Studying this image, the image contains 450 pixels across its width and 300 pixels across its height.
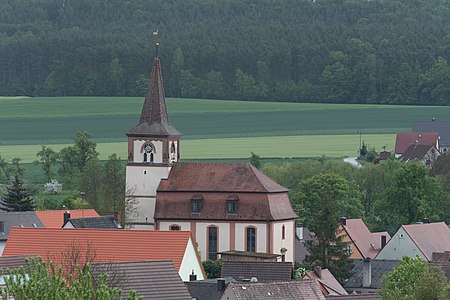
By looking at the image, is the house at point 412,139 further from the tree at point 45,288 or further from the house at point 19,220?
the tree at point 45,288

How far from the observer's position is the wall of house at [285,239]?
91.1m

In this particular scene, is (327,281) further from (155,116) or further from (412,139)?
(412,139)

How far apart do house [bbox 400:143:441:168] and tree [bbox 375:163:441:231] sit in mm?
42564

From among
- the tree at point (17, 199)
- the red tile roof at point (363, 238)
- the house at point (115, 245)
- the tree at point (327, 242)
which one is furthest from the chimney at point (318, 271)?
the tree at point (17, 199)

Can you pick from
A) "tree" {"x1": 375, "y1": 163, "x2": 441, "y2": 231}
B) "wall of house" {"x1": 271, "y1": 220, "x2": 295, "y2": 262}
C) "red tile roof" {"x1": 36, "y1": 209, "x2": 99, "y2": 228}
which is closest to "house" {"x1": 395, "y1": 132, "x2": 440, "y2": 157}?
"tree" {"x1": 375, "y1": 163, "x2": 441, "y2": 231}

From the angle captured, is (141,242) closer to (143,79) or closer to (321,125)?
(321,125)

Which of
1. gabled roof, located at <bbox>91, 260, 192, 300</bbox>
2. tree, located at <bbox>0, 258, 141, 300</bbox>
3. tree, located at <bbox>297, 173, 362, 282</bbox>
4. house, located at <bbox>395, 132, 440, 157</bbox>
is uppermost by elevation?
house, located at <bbox>395, 132, 440, 157</bbox>

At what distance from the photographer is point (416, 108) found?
183000mm

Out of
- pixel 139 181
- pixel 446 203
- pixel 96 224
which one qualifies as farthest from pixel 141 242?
pixel 446 203

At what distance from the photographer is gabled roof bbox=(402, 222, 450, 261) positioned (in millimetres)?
97375

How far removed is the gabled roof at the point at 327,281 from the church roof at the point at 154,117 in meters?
17.2

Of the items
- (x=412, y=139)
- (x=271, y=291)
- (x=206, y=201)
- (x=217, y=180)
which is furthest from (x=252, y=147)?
(x=271, y=291)

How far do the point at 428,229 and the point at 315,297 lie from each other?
41385 mm

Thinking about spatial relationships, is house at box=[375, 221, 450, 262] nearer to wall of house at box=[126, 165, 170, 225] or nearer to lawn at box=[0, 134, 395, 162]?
wall of house at box=[126, 165, 170, 225]
